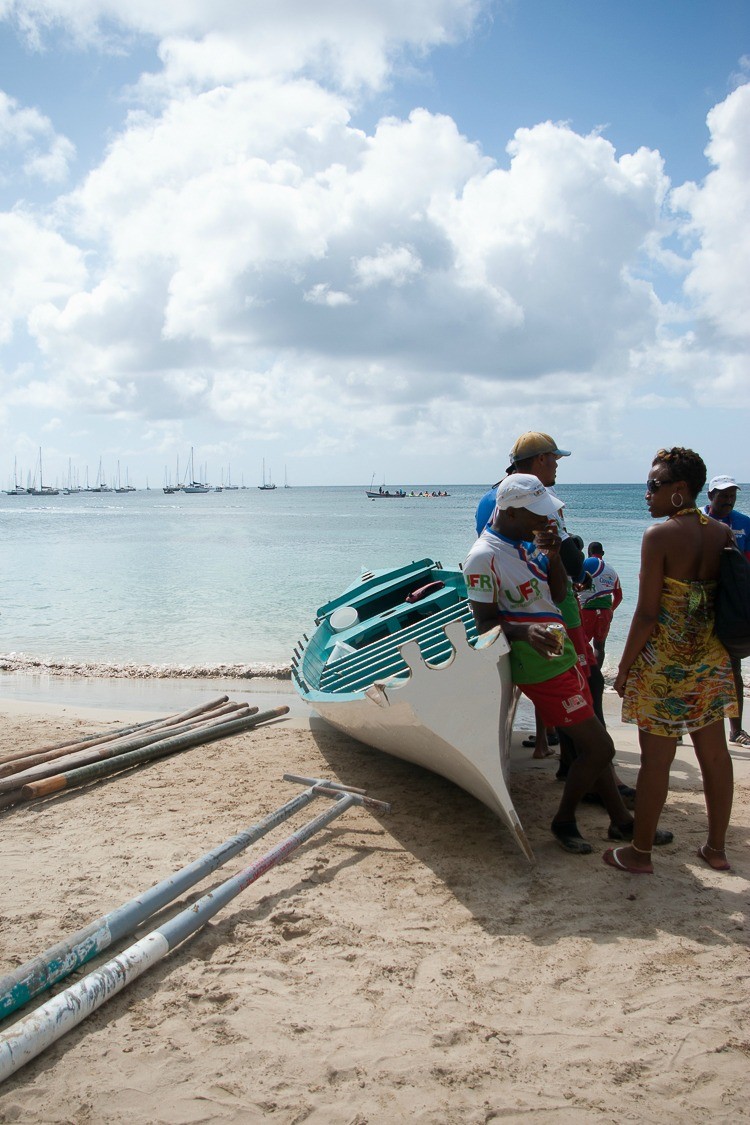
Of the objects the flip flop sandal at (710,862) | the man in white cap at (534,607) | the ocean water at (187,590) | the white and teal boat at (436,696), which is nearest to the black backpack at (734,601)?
the man in white cap at (534,607)

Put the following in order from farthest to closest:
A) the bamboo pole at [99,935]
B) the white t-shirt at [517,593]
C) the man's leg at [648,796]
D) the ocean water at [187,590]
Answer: the ocean water at [187,590]
the white t-shirt at [517,593]
the man's leg at [648,796]
the bamboo pole at [99,935]

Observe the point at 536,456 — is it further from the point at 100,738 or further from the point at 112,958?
the point at 100,738

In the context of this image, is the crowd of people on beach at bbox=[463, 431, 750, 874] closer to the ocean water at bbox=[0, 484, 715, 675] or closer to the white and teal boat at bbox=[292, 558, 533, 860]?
the white and teal boat at bbox=[292, 558, 533, 860]

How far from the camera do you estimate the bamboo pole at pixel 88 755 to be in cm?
512

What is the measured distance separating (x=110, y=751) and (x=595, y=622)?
402cm

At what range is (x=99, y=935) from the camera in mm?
3148

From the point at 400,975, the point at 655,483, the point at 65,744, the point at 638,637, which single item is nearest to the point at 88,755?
the point at 65,744

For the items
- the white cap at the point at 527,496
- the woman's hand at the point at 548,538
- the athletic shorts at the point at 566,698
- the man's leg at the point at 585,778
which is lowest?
the man's leg at the point at 585,778

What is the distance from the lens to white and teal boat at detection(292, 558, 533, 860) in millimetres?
3875

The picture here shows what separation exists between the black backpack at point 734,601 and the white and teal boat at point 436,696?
41.4 inches

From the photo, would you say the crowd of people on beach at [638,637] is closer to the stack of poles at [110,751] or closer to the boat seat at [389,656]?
the boat seat at [389,656]

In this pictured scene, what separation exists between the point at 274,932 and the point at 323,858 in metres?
0.79

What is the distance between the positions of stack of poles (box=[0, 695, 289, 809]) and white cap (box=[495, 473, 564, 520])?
11.8ft

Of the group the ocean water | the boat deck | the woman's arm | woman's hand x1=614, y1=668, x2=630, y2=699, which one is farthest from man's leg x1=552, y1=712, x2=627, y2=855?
the ocean water
